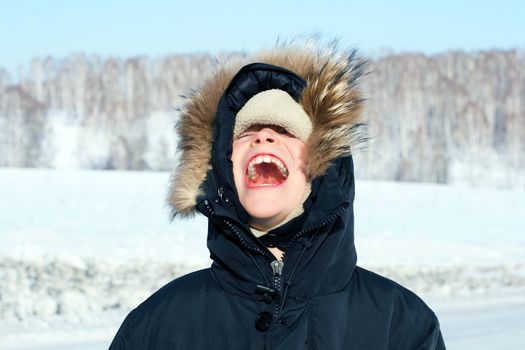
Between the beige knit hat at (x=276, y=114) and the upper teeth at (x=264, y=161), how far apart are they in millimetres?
97

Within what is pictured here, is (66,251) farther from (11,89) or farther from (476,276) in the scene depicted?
(11,89)

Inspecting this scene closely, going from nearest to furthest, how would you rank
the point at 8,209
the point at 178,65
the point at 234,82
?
the point at 234,82
the point at 8,209
the point at 178,65

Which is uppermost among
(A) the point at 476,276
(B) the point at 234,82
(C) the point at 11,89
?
(C) the point at 11,89

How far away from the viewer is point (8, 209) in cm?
1802

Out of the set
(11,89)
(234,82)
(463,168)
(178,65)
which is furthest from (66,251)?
(178,65)

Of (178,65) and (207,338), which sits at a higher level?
(178,65)

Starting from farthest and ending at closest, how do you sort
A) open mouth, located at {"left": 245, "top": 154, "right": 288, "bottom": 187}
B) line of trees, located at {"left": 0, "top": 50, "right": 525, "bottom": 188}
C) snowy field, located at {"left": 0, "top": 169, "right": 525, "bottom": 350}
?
line of trees, located at {"left": 0, "top": 50, "right": 525, "bottom": 188}, snowy field, located at {"left": 0, "top": 169, "right": 525, "bottom": 350}, open mouth, located at {"left": 245, "top": 154, "right": 288, "bottom": 187}

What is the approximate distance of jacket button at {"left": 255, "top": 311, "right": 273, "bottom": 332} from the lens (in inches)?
72.8

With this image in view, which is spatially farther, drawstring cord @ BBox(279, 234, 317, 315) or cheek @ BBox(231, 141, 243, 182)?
cheek @ BBox(231, 141, 243, 182)

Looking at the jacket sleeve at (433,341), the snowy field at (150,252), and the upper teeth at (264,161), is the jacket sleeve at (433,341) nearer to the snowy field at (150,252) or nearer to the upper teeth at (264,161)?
the upper teeth at (264,161)

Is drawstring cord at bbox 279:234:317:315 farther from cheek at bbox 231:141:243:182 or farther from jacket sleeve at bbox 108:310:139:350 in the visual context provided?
jacket sleeve at bbox 108:310:139:350

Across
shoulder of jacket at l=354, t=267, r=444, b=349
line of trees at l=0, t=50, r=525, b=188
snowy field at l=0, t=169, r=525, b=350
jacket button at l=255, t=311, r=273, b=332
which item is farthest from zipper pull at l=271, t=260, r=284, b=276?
line of trees at l=0, t=50, r=525, b=188

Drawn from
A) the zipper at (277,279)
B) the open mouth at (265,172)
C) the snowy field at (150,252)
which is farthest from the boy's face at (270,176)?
the snowy field at (150,252)

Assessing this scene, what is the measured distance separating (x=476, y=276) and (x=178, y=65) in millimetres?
47583
